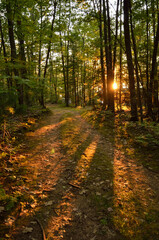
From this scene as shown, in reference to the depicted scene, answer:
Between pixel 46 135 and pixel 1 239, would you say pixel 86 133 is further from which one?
pixel 1 239

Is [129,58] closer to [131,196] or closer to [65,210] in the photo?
[131,196]

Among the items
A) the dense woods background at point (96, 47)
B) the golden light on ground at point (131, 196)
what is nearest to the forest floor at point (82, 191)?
the golden light on ground at point (131, 196)

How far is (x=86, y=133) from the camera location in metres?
8.20

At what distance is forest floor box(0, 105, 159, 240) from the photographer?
8.71ft

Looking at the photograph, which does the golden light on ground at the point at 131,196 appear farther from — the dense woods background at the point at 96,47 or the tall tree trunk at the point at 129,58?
the tall tree trunk at the point at 129,58

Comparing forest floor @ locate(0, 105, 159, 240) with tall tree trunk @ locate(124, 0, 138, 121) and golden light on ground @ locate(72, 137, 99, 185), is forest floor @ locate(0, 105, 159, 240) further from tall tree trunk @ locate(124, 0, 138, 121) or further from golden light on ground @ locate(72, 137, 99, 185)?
tall tree trunk @ locate(124, 0, 138, 121)

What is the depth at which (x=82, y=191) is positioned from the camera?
3689 mm

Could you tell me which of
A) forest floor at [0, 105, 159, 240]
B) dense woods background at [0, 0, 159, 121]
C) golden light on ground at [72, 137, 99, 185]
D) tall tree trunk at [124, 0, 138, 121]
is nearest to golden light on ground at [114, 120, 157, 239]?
forest floor at [0, 105, 159, 240]

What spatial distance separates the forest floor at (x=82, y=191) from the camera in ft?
8.71

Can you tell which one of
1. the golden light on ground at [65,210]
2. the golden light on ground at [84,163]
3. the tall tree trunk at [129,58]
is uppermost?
the tall tree trunk at [129,58]

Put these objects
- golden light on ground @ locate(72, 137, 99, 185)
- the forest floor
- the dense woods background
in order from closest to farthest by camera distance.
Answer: the forest floor → golden light on ground @ locate(72, 137, 99, 185) → the dense woods background

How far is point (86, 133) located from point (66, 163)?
3.40 meters

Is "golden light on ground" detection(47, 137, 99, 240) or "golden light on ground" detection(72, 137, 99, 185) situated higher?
"golden light on ground" detection(72, 137, 99, 185)

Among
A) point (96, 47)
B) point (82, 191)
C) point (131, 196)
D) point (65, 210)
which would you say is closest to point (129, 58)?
point (96, 47)
